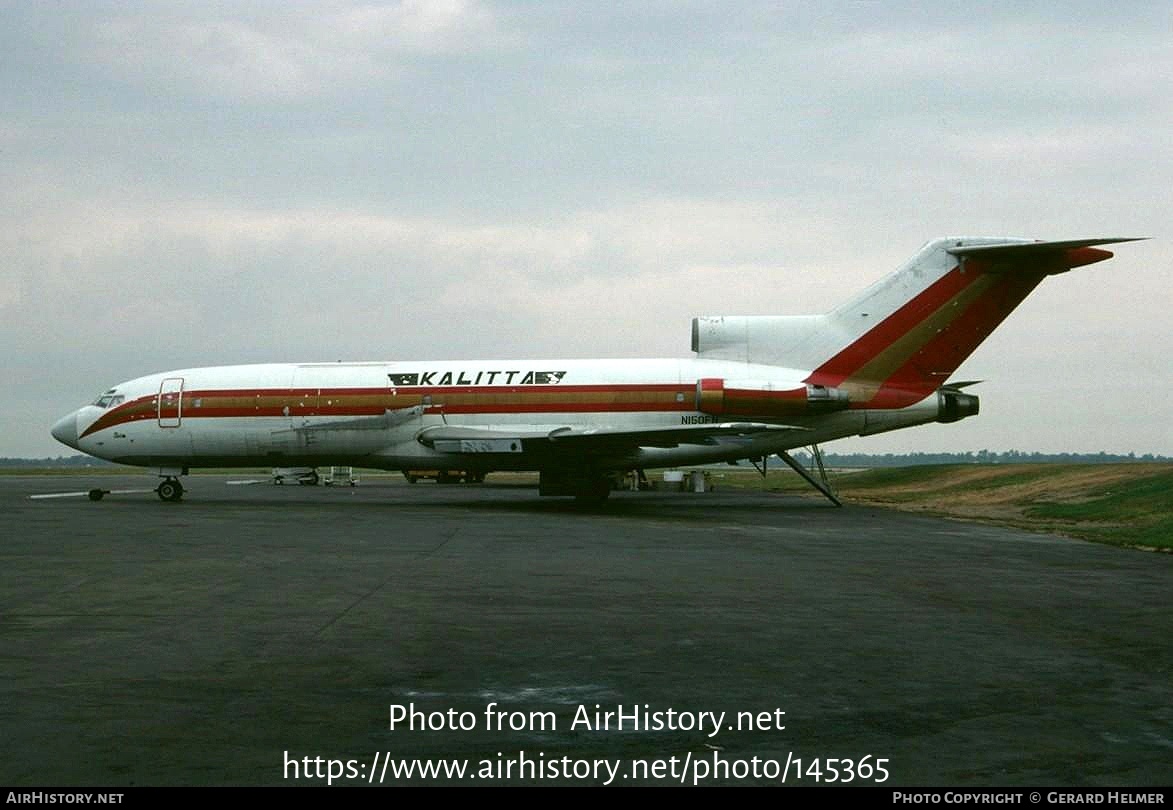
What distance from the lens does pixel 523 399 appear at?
87.9ft

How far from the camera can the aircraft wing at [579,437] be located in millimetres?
24516

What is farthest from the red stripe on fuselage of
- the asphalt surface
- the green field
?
the asphalt surface

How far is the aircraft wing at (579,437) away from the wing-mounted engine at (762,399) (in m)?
0.36

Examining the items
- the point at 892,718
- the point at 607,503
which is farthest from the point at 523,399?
the point at 892,718

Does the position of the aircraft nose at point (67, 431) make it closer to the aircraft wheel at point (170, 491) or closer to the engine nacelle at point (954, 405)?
the aircraft wheel at point (170, 491)

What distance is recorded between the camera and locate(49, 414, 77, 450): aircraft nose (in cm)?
2939

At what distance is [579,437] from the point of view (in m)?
25.3

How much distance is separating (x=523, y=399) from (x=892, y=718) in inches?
852

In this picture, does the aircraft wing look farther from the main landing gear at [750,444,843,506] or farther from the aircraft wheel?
the aircraft wheel

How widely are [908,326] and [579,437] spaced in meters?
9.02

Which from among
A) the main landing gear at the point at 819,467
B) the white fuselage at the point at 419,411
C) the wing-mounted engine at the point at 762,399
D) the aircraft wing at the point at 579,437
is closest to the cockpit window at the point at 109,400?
the white fuselage at the point at 419,411

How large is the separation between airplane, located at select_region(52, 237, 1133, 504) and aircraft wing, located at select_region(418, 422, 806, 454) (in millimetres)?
54

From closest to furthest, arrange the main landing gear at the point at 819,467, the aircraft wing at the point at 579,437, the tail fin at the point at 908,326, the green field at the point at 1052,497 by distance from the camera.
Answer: the green field at the point at 1052,497, the aircraft wing at the point at 579,437, the tail fin at the point at 908,326, the main landing gear at the point at 819,467
